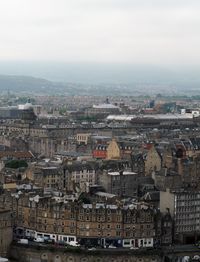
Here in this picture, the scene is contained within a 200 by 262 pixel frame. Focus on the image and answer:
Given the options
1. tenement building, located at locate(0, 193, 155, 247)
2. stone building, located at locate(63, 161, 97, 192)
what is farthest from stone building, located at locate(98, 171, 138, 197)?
tenement building, located at locate(0, 193, 155, 247)

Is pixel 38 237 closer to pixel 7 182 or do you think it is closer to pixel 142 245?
pixel 142 245

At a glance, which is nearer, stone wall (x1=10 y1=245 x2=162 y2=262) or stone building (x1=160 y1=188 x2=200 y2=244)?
stone wall (x1=10 y1=245 x2=162 y2=262)

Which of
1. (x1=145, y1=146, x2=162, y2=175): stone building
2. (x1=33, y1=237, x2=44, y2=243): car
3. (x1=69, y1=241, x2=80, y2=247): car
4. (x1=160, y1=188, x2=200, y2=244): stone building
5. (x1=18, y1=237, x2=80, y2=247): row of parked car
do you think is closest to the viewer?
(x1=69, y1=241, x2=80, y2=247): car

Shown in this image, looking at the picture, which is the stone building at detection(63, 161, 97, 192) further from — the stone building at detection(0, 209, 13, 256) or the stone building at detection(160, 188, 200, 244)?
the stone building at detection(0, 209, 13, 256)

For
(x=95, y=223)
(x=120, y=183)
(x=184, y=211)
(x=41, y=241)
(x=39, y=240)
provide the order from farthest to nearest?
(x=120, y=183)
(x=184, y=211)
(x=39, y=240)
(x=41, y=241)
(x=95, y=223)

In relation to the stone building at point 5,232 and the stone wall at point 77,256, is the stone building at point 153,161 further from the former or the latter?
the stone building at point 5,232

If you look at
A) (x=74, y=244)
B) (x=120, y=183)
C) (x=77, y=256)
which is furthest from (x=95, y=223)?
(x=120, y=183)

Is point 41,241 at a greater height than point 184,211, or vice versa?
point 184,211

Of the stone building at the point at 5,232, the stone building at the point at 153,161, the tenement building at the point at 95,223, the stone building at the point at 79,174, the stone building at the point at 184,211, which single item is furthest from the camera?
the stone building at the point at 153,161

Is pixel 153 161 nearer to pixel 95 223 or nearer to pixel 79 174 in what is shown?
→ pixel 79 174

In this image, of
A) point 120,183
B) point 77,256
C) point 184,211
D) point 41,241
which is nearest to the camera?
point 77,256

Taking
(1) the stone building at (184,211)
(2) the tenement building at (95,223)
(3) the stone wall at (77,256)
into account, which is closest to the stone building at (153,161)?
(1) the stone building at (184,211)
